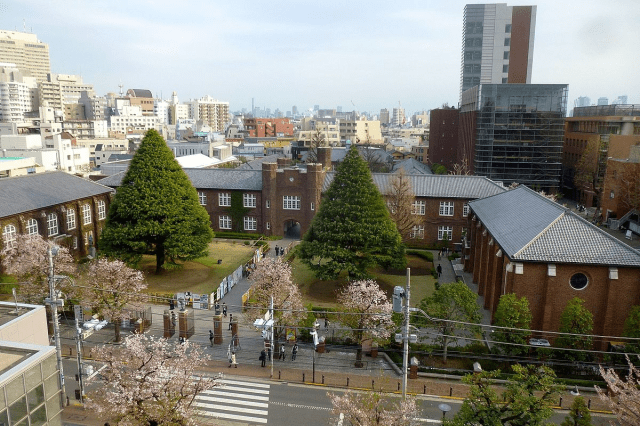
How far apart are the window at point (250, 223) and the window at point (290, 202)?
169 inches

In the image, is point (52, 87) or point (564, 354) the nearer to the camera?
point (564, 354)

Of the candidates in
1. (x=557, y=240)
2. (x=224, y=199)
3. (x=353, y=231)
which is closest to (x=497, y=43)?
(x=224, y=199)

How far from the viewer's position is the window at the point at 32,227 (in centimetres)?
4297

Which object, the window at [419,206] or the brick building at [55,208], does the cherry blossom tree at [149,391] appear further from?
the window at [419,206]

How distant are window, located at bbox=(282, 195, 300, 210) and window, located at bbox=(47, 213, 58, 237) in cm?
2474

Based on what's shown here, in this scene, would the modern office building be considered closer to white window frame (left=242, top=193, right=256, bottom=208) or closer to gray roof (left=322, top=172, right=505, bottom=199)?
gray roof (left=322, top=172, right=505, bottom=199)

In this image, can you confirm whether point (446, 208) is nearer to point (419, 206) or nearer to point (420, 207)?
point (420, 207)

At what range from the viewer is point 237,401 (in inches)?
994

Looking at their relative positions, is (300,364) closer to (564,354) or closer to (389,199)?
(564,354)

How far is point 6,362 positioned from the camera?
13.6 m

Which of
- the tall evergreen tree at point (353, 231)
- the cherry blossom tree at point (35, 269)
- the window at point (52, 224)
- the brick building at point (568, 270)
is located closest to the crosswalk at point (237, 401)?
the tall evergreen tree at point (353, 231)

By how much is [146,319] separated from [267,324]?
13.1m

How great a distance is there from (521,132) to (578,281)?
163ft

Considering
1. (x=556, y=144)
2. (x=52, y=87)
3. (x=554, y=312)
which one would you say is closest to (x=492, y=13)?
(x=556, y=144)
